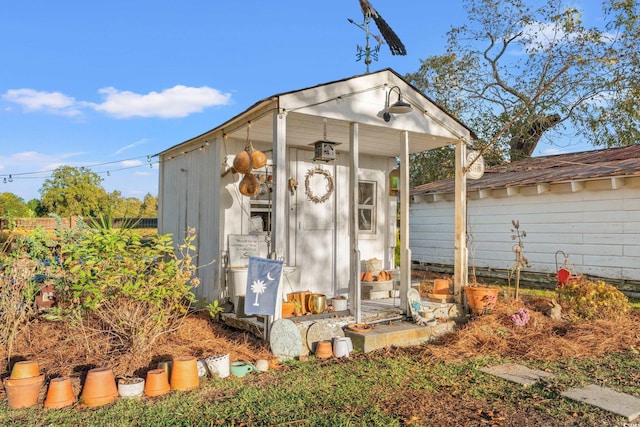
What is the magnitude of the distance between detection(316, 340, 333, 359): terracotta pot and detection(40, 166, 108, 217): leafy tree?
2959 cm

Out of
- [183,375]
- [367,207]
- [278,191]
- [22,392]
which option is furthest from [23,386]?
[367,207]

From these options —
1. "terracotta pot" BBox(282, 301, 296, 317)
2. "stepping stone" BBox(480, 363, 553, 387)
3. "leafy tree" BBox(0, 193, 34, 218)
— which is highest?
"leafy tree" BBox(0, 193, 34, 218)

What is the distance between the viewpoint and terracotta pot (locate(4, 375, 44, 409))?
10.8 feet

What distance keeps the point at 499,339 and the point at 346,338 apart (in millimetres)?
1928

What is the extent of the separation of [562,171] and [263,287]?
9.08m

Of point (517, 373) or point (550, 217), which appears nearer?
point (517, 373)

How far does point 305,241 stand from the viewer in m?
7.28

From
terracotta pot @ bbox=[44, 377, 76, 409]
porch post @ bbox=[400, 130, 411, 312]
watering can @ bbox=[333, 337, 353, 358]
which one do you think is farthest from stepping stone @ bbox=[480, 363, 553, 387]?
terracotta pot @ bbox=[44, 377, 76, 409]

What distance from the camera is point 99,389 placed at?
3.40m

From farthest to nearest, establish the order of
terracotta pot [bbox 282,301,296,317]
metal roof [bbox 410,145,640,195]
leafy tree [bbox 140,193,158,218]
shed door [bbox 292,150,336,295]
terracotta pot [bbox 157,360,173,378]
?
leafy tree [bbox 140,193,158,218]
metal roof [bbox 410,145,640,195]
shed door [bbox 292,150,336,295]
terracotta pot [bbox 282,301,296,317]
terracotta pot [bbox 157,360,173,378]

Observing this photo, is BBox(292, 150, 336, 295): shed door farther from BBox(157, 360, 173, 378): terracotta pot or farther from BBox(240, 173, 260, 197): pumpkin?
BBox(157, 360, 173, 378): terracotta pot

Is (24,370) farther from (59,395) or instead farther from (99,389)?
(99,389)

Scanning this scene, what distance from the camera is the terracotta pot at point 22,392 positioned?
3291mm

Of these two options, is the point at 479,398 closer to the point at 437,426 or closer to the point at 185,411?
the point at 437,426
